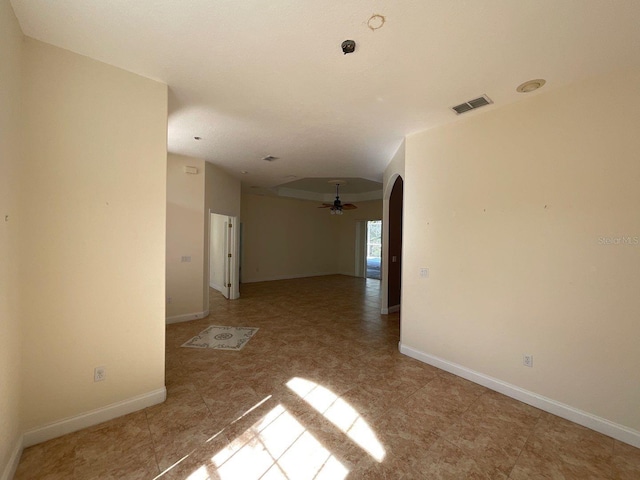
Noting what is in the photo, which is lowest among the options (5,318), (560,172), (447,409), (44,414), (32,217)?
(447,409)

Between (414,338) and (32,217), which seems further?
(414,338)

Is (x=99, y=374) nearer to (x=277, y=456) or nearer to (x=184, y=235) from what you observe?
(x=277, y=456)

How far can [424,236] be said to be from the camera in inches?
134

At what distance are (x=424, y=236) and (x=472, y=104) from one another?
1528mm

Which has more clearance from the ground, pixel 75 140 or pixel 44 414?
pixel 75 140

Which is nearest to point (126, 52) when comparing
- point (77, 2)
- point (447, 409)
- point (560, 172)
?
point (77, 2)

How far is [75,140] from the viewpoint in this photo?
2047 mm

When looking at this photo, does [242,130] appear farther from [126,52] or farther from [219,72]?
[126,52]

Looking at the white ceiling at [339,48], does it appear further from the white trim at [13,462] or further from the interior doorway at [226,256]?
the interior doorway at [226,256]

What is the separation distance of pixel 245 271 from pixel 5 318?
7164mm

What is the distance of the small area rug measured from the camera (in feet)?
12.4

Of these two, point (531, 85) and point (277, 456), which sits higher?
point (531, 85)

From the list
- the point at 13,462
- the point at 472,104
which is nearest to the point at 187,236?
the point at 13,462

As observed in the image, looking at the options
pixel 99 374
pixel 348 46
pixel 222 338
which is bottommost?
pixel 222 338
